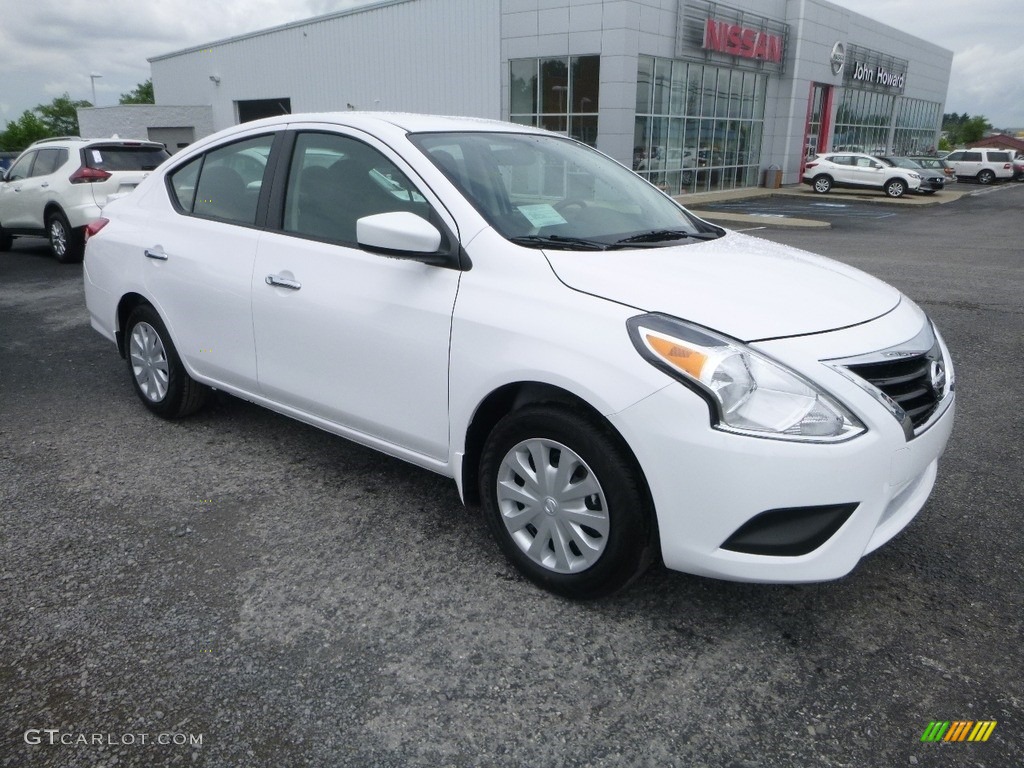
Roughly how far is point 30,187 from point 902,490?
12.2 metres

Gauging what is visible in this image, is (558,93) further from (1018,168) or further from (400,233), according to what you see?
(1018,168)

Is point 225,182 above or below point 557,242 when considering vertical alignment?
above

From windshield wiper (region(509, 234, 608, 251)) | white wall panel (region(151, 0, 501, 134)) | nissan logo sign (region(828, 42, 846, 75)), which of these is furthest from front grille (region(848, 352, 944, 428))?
nissan logo sign (region(828, 42, 846, 75))

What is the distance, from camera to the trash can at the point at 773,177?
3164 centimetres

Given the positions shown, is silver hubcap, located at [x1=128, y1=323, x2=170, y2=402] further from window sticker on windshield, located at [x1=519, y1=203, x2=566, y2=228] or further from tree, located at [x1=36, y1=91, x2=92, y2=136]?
tree, located at [x1=36, y1=91, x2=92, y2=136]

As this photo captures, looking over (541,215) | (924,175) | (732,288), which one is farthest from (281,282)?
(924,175)

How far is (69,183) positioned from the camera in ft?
34.9

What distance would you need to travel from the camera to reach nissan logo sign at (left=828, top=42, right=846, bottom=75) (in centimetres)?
3334

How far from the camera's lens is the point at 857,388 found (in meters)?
2.38

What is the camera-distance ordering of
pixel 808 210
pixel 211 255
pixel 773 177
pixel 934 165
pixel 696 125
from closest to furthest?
pixel 211 255 → pixel 808 210 → pixel 696 125 → pixel 773 177 → pixel 934 165

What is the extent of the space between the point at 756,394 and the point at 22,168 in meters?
12.6

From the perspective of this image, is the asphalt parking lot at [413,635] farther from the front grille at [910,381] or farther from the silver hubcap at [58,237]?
the silver hubcap at [58,237]

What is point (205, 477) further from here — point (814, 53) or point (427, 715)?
point (814, 53)

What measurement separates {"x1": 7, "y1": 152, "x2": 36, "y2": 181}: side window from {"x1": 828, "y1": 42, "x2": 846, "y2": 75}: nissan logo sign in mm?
31684
